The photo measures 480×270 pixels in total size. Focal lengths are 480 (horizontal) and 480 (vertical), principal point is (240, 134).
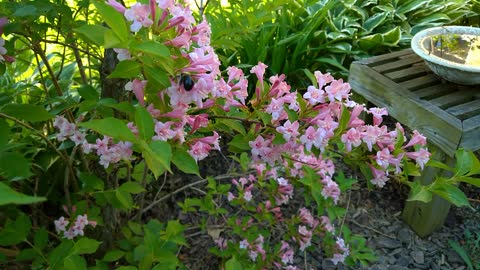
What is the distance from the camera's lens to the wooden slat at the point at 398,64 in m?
2.30

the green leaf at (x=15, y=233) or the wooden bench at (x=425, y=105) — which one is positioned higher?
the green leaf at (x=15, y=233)

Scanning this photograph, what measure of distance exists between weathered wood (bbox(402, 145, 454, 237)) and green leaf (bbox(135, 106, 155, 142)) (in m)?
1.56

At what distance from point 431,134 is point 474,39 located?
0.69m

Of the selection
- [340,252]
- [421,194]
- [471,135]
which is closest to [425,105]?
[471,135]

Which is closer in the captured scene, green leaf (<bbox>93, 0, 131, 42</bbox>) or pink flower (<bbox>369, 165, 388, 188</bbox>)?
green leaf (<bbox>93, 0, 131, 42</bbox>)

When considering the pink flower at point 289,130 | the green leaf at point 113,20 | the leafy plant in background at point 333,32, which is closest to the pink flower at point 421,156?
the pink flower at point 289,130

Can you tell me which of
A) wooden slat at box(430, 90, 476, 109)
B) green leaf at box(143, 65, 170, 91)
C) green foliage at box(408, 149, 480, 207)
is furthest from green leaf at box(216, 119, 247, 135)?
wooden slat at box(430, 90, 476, 109)

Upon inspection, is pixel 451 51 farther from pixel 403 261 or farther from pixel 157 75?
pixel 157 75

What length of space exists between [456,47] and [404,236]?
36.4 inches

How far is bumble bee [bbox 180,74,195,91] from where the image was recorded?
2.36 feet

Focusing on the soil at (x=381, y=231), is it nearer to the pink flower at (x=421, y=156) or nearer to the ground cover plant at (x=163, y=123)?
the ground cover plant at (x=163, y=123)

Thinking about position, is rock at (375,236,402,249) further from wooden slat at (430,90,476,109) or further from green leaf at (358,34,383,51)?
green leaf at (358,34,383,51)

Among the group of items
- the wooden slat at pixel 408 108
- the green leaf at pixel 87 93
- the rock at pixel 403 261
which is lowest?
the rock at pixel 403 261

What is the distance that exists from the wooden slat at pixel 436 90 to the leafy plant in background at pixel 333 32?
69 centimetres
